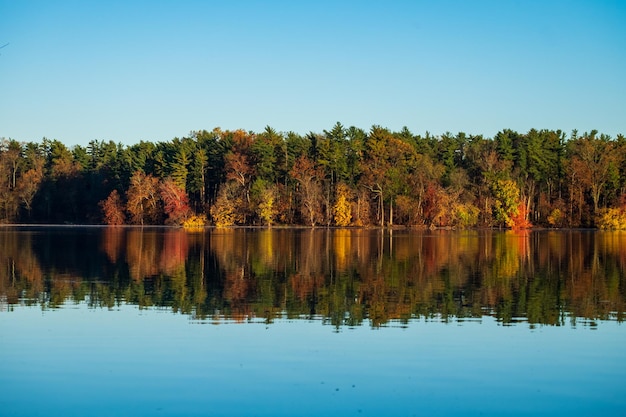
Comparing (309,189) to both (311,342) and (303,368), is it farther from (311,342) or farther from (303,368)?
(303,368)

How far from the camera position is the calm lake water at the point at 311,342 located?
1155 centimetres

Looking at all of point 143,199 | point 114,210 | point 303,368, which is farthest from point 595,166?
point 303,368

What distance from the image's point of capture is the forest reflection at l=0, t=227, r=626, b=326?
2088 centimetres

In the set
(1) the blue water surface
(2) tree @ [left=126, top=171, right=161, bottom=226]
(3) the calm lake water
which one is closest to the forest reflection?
(3) the calm lake water

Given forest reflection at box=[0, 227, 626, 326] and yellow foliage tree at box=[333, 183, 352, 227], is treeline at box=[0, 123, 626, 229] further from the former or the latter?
forest reflection at box=[0, 227, 626, 326]

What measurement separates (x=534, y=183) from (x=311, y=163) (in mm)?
33142

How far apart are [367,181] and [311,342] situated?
85.4 meters

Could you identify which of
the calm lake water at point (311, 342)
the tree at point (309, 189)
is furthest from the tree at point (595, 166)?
the calm lake water at point (311, 342)

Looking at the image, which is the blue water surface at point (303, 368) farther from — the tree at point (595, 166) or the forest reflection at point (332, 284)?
the tree at point (595, 166)

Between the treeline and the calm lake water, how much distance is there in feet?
219

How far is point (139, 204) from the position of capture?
109 meters

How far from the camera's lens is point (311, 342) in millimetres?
16094

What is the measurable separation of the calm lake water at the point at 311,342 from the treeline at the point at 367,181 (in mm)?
66876

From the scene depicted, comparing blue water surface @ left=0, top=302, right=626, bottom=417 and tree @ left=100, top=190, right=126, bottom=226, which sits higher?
tree @ left=100, top=190, right=126, bottom=226
